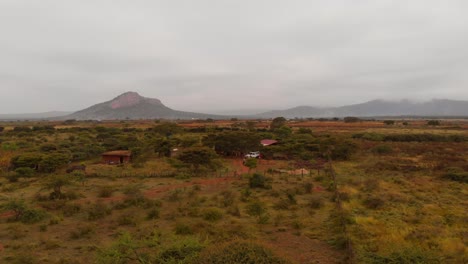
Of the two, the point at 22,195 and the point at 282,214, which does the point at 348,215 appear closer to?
the point at 282,214

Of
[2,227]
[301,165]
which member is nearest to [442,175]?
[301,165]

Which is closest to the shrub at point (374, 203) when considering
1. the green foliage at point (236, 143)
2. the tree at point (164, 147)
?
the green foliage at point (236, 143)

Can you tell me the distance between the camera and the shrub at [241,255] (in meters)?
9.26

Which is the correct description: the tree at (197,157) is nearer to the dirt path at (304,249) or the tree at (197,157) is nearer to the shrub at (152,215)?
the shrub at (152,215)

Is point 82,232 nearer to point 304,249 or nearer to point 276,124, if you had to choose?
point 304,249

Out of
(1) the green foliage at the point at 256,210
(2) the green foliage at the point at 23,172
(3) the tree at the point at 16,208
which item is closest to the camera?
(3) the tree at the point at 16,208

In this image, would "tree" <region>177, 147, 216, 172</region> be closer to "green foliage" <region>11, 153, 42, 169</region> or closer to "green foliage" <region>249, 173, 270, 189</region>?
"green foliage" <region>249, 173, 270, 189</region>

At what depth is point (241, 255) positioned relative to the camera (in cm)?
946

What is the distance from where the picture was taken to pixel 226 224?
17344mm

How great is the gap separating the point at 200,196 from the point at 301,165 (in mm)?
18785

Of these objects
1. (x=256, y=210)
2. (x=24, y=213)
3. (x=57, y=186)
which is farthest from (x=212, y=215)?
(x=57, y=186)

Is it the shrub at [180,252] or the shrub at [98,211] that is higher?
the shrub at [180,252]

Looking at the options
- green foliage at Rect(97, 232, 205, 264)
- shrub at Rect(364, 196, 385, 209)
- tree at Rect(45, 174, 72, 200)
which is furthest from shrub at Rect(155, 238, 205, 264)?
tree at Rect(45, 174, 72, 200)

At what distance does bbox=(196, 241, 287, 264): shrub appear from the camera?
9.26 metres
